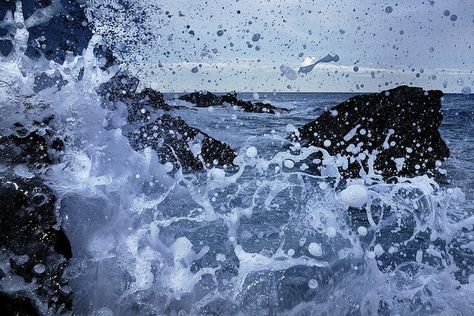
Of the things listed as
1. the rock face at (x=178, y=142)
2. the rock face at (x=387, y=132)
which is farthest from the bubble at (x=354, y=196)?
the rock face at (x=387, y=132)

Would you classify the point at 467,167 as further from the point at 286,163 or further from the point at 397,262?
the point at 397,262

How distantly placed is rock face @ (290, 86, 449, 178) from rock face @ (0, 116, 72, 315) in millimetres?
8431

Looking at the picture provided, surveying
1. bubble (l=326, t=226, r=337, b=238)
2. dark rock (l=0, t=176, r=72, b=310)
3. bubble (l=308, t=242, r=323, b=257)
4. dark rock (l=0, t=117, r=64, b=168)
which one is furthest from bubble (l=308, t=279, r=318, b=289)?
dark rock (l=0, t=117, r=64, b=168)

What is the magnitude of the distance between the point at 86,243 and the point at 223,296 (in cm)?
106

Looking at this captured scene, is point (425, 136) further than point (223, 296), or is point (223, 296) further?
point (425, 136)

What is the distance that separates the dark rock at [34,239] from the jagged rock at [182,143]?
254 inches

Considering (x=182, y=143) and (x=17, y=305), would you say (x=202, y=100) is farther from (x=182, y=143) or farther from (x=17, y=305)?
(x=17, y=305)

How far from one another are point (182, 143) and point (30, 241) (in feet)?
24.5

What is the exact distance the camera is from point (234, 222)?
12.1ft

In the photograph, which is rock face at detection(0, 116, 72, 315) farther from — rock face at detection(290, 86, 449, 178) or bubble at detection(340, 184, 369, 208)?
rock face at detection(290, 86, 449, 178)

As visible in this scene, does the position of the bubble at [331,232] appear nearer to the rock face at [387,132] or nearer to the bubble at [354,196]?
the bubble at [354,196]

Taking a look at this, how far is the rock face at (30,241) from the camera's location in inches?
85.0

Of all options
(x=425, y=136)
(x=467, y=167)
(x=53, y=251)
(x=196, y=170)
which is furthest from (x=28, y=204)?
(x=467, y=167)

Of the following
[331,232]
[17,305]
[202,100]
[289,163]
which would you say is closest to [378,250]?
[331,232]
